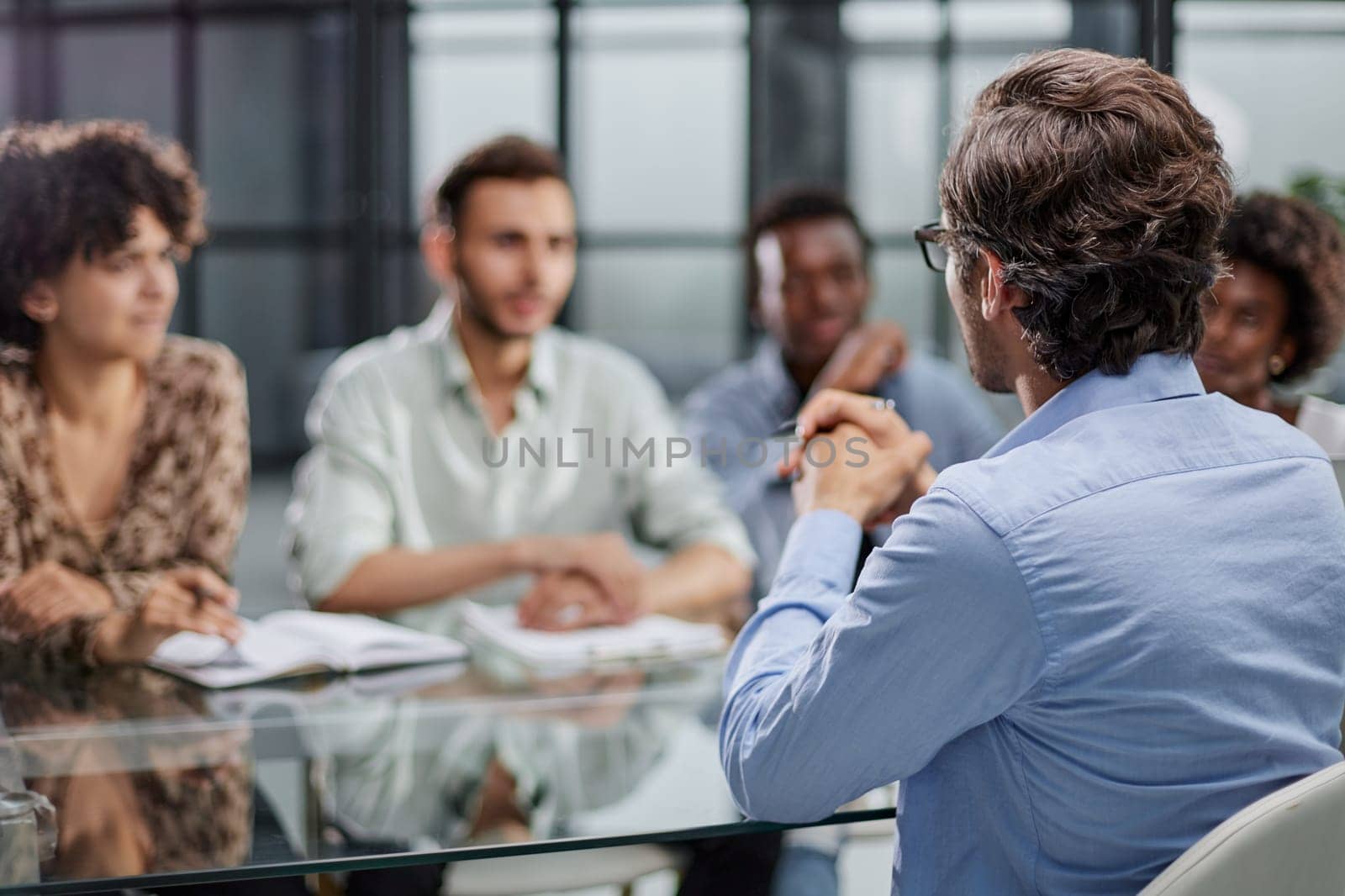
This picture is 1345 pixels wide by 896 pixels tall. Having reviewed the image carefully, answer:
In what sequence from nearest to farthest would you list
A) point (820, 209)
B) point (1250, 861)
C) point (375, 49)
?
point (1250, 861)
point (820, 209)
point (375, 49)

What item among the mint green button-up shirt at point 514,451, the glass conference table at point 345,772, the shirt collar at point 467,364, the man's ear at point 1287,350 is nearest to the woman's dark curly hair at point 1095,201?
the glass conference table at point 345,772

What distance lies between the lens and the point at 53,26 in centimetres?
386

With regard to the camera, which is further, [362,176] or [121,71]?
[362,176]

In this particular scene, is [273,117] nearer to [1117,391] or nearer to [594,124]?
[594,124]

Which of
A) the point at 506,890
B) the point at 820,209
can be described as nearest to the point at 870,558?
the point at 506,890

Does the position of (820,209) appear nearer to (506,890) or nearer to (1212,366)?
(1212,366)

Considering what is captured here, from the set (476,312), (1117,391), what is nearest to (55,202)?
(476,312)

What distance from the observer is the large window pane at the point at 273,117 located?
14.2 ft

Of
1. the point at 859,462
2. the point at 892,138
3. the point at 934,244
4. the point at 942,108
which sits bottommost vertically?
the point at 859,462

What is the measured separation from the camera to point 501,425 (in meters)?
2.72

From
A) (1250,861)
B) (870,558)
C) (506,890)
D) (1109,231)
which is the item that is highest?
(1109,231)

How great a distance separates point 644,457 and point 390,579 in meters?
0.63

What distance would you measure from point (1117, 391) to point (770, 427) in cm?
130

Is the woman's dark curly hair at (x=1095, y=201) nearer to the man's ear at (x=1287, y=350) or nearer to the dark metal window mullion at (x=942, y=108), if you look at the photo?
the man's ear at (x=1287, y=350)
